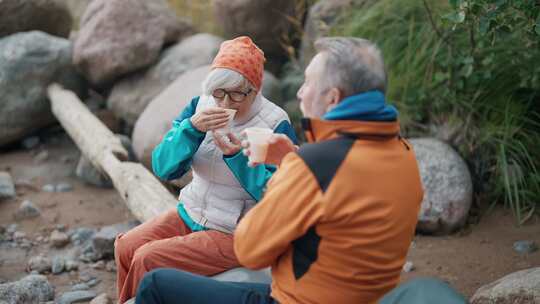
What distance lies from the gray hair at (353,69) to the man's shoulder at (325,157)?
0.17m

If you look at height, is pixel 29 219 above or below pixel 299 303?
below

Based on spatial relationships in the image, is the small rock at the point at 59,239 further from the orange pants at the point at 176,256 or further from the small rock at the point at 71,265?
the orange pants at the point at 176,256

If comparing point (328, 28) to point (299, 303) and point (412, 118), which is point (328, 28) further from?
point (299, 303)

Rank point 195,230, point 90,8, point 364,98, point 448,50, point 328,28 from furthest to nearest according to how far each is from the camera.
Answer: point 90,8 < point 328,28 < point 448,50 < point 195,230 < point 364,98

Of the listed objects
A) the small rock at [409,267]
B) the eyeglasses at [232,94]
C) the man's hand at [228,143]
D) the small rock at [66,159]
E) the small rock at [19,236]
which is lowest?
the small rock at [66,159]

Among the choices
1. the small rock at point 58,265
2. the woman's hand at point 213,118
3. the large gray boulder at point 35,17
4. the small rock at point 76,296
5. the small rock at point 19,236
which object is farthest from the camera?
the large gray boulder at point 35,17

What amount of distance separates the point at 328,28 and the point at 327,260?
4441 mm

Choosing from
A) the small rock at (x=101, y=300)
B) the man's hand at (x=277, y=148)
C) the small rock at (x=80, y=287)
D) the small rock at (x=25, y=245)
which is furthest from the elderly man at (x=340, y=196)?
the small rock at (x=25, y=245)

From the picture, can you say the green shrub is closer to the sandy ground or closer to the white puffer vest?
the sandy ground

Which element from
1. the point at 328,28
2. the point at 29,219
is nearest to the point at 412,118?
the point at 328,28

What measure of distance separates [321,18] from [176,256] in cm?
430

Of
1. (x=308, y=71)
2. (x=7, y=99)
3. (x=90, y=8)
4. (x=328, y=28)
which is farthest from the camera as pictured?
(x=90, y=8)

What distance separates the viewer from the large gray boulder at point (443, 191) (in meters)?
5.08

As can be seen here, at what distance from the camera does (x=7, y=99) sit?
7121 millimetres
